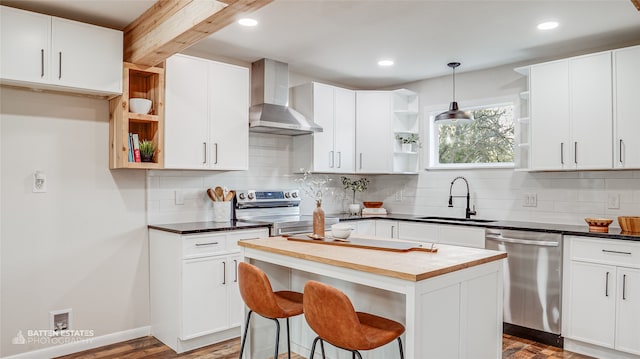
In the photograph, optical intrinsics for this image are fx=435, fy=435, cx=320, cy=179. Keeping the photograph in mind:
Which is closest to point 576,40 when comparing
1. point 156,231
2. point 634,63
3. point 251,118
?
point 634,63

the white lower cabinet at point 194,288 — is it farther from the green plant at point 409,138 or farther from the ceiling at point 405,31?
the green plant at point 409,138

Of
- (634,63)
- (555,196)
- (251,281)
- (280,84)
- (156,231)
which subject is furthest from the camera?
(280,84)

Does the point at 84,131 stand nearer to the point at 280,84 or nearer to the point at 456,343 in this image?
the point at 280,84

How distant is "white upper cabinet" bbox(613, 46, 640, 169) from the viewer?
3.42 m

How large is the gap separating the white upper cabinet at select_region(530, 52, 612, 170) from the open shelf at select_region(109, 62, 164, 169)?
325 cm

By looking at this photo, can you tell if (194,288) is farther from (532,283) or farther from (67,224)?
(532,283)

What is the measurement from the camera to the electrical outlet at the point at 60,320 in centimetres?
325

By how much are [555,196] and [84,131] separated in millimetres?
4175

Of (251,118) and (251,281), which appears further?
(251,118)

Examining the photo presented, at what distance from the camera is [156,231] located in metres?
3.65

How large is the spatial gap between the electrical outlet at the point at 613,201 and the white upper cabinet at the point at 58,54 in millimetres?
4171

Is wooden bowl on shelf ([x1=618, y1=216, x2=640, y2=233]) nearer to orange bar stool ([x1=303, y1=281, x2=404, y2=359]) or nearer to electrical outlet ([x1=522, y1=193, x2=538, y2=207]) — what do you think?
electrical outlet ([x1=522, y1=193, x2=538, y2=207])

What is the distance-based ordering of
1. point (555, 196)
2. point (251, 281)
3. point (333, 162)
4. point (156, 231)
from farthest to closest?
point (333, 162) < point (555, 196) < point (156, 231) < point (251, 281)

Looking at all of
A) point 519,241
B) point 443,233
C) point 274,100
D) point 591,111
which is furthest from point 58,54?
point 591,111
